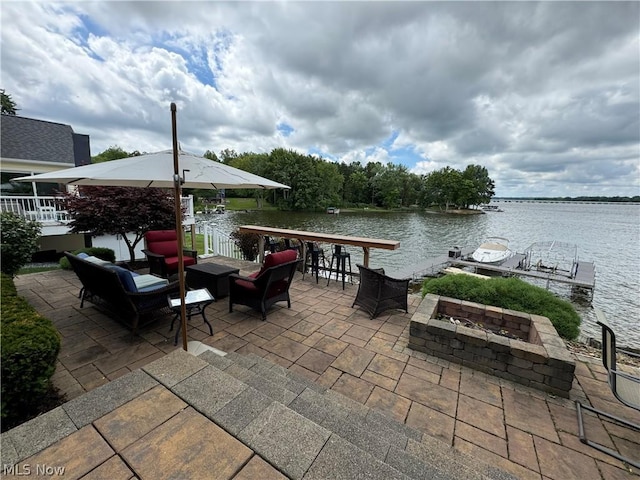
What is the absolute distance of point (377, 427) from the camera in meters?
1.71

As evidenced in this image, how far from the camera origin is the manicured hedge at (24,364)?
1.47m

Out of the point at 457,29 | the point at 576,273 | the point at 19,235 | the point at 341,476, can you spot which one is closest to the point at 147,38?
the point at 19,235

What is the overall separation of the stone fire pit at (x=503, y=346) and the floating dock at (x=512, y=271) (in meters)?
6.71

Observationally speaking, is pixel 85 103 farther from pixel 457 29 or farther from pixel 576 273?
pixel 576 273

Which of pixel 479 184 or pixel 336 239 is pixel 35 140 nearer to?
pixel 336 239

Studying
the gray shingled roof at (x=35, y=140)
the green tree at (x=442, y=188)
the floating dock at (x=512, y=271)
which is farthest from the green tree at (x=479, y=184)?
the gray shingled roof at (x=35, y=140)

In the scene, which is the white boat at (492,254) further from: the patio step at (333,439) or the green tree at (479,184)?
the green tree at (479,184)

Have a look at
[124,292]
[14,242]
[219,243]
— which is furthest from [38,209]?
[124,292]

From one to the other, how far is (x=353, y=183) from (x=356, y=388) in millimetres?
48814

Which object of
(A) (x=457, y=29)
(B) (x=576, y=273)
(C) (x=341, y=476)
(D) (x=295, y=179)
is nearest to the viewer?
(C) (x=341, y=476)

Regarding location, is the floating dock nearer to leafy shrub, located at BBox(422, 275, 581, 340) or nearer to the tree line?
leafy shrub, located at BBox(422, 275, 581, 340)

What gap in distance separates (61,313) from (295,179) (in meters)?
33.6

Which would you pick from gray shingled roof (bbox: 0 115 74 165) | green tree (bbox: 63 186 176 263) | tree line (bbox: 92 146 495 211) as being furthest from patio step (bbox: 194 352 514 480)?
tree line (bbox: 92 146 495 211)

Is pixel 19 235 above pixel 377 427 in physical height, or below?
above
